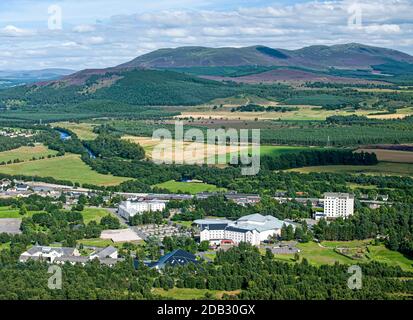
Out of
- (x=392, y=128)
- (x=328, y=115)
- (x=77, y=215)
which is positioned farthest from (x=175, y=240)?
(x=328, y=115)

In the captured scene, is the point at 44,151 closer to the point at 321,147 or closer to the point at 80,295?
the point at 321,147

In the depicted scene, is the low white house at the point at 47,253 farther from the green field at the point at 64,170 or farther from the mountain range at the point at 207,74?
the mountain range at the point at 207,74

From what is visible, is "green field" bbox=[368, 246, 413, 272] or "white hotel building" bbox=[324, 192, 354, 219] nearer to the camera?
"green field" bbox=[368, 246, 413, 272]

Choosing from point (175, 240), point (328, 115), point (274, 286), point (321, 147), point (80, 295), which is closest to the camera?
point (80, 295)

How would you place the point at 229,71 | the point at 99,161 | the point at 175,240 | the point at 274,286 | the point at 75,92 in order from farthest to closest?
the point at 229,71
the point at 75,92
the point at 99,161
the point at 175,240
the point at 274,286

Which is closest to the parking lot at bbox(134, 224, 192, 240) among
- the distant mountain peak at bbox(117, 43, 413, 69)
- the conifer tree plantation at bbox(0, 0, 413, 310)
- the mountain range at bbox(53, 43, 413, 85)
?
the conifer tree plantation at bbox(0, 0, 413, 310)

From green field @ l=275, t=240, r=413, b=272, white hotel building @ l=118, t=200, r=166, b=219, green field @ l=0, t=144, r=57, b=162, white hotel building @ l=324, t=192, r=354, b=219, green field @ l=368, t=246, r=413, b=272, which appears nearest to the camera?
green field @ l=368, t=246, r=413, b=272
